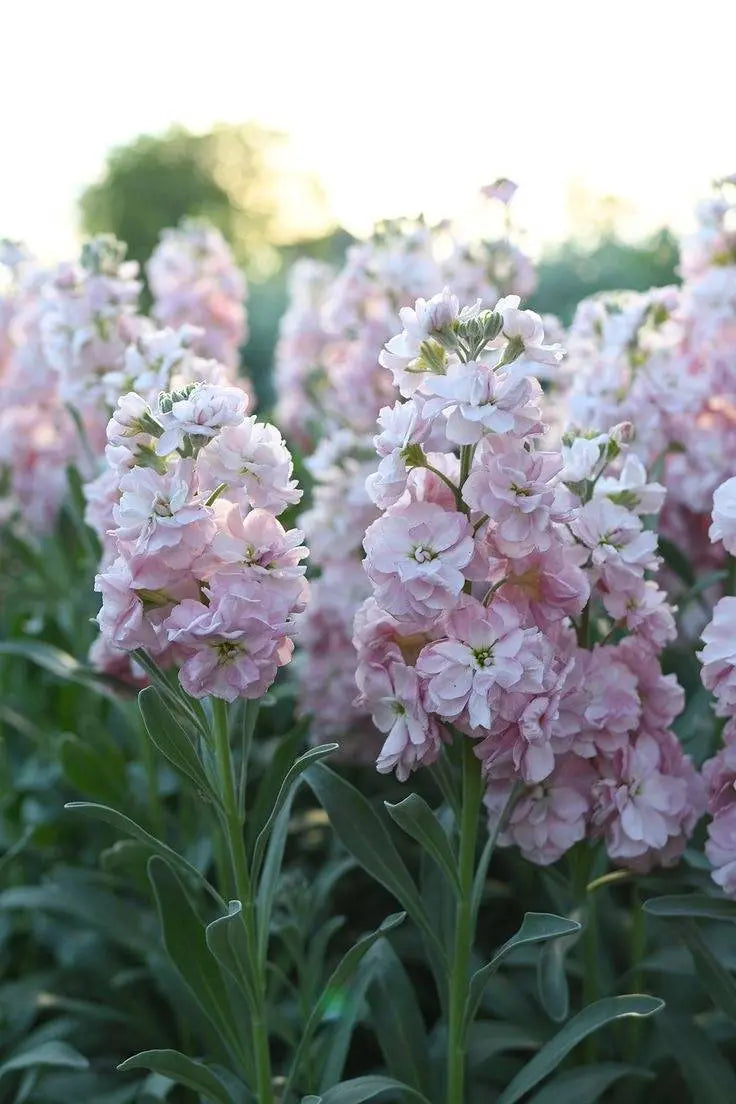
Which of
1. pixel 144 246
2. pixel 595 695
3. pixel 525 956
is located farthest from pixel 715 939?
pixel 144 246

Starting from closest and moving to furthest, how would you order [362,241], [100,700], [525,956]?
1. [525,956]
2. [100,700]
3. [362,241]

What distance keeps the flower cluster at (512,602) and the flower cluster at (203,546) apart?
0.43ft

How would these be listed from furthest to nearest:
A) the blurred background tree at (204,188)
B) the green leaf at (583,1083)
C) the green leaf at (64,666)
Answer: the blurred background tree at (204,188)
the green leaf at (64,666)
the green leaf at (583,1083)

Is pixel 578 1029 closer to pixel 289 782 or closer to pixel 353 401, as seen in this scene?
pixel 289 782

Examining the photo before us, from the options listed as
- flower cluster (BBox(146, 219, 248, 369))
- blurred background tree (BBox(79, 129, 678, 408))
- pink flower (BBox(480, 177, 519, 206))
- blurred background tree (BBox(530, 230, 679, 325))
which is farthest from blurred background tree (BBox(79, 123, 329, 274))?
pink flower (BBox(480, 177, 519, 206))

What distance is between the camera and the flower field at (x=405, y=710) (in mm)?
1384

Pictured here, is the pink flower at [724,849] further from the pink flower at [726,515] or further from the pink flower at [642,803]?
the pink flower at [726,515]

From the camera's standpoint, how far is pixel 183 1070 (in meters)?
1.52

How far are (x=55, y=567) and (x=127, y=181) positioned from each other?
30925mm

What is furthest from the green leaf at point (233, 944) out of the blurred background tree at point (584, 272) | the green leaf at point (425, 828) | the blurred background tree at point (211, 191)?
the blurred background tree at point (211, 191)

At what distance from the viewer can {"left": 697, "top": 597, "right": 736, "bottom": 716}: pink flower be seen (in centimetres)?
144

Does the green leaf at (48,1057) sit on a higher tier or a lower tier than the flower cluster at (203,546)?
lower

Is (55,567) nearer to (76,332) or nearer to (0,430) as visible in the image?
(0,430)

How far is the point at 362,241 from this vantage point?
130 inches
